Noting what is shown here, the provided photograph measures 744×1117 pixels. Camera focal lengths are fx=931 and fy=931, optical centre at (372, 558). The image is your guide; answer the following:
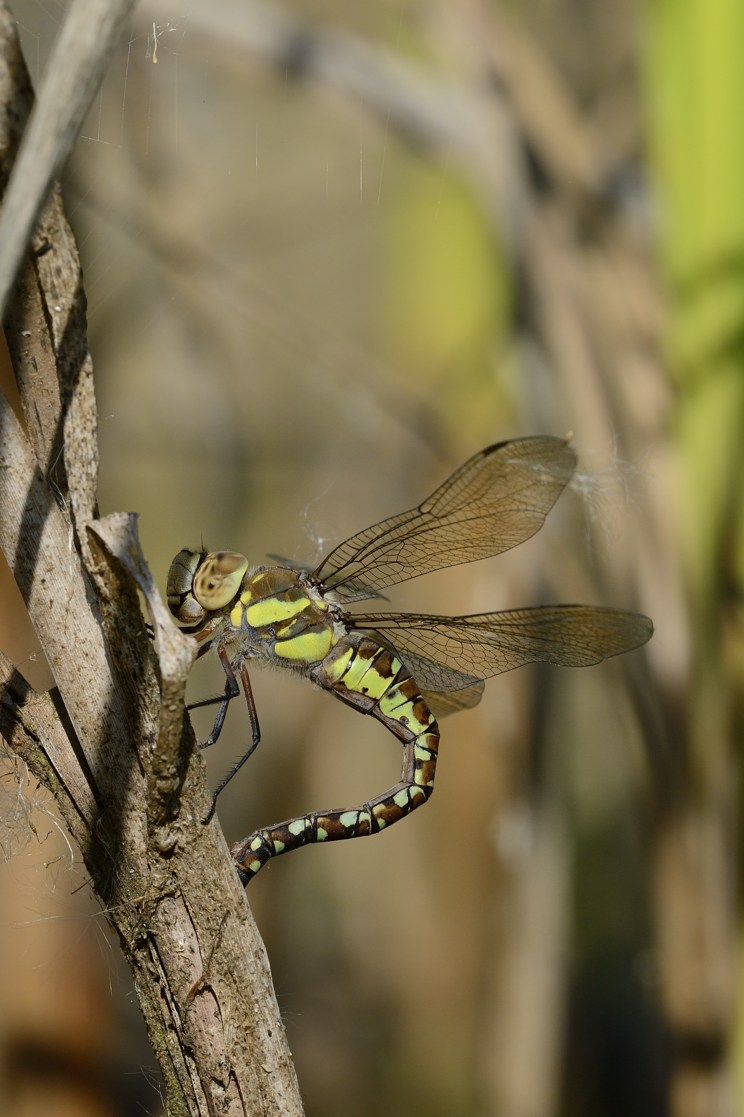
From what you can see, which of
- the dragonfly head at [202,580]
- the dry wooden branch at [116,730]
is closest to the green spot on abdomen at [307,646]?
the dragonfly head at [202,580]

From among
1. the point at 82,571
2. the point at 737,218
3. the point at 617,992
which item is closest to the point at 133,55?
the point at 737,218

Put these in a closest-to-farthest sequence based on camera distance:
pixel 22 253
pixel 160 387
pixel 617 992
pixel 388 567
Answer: pixel 22 253
pixel 388 567
pixel 617 992
pixel 160 387

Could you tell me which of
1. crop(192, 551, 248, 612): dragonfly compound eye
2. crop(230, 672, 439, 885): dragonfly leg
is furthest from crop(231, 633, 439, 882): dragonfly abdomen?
crop(192, 551, 248, 612): dragonfly compound eye

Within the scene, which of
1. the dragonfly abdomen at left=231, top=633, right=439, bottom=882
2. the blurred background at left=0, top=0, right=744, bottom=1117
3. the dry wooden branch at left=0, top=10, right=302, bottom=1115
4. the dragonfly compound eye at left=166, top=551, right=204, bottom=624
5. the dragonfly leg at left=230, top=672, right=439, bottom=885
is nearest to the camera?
the dry wooden branch at left=0, top=10, right=302, bottom=1115

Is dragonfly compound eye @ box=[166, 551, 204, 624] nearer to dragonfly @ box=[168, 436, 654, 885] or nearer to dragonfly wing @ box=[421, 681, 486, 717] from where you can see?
dragonfly @ box=[168, 436, 654, 885]

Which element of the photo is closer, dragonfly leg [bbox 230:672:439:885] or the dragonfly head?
dragonfly leg [bbox 230:672:439:885]

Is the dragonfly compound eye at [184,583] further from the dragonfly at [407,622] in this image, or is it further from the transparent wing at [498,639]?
the transparent wing at [498,639]

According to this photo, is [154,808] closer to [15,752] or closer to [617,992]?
[15,752]
